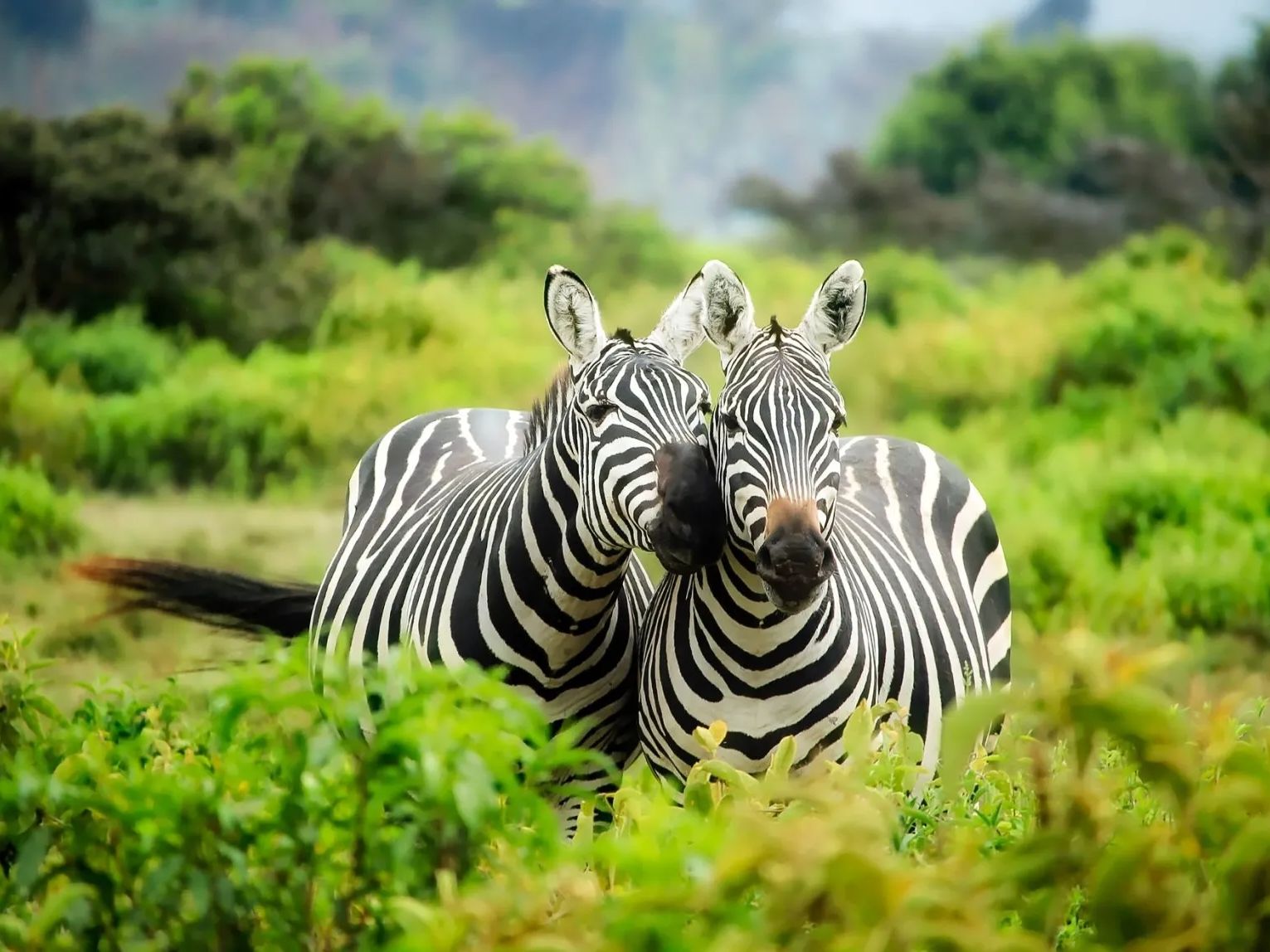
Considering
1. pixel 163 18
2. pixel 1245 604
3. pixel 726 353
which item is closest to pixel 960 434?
pixel 1245 604

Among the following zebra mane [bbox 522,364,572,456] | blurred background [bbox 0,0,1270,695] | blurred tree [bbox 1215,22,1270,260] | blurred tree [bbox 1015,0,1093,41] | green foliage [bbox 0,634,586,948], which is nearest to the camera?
green foliage [bbox 0,634,586,948]

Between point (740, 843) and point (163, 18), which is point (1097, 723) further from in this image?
point (163, 18)

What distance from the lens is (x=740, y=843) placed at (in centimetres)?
171

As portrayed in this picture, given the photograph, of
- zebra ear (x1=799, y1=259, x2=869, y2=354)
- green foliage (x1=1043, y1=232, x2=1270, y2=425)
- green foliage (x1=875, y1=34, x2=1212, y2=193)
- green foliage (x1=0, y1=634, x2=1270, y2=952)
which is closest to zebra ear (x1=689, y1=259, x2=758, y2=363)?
zebra ear (x1=799, y1=259, x2=869, y2=354)

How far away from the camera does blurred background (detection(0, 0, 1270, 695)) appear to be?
797cm

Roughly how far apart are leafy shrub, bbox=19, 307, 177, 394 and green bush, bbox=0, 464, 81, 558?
3128 mm

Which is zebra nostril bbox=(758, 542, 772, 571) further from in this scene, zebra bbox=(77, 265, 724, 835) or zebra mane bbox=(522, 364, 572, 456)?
zebra mane bbox=(522, 364, 572, 456)

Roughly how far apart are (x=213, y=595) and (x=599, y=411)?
207 centimetres

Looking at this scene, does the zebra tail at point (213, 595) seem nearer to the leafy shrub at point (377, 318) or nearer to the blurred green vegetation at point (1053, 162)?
the leafy shrub at point (377, 318)

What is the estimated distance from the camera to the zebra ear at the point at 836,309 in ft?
11.3

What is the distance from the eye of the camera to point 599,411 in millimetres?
3254

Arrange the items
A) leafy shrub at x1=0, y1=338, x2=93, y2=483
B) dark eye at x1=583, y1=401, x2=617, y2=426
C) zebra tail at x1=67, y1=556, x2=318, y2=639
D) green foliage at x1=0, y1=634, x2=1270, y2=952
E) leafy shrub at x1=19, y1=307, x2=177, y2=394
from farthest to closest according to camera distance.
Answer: leafy shrub at x1=19, y1=307, x2=177, y2=394 → leafy shrub at x1=0, y1=338, x2=93, y2=483 → zebra tail at x1=67, y1=556, x2=318, y2=639 → dark eye at x1=583, y1=401, x2=617, y2=426 → green foliage at x1=0, y1=634, x2=1270, y2=952

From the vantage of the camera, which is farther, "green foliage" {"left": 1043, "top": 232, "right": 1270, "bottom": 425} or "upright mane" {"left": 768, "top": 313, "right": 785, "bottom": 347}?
"green foliage" {"left": 1043, "top": 232, "right": 1270, "bottom": 425}

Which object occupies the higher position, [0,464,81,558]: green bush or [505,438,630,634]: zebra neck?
[505,438,630,634]: zebra neck
